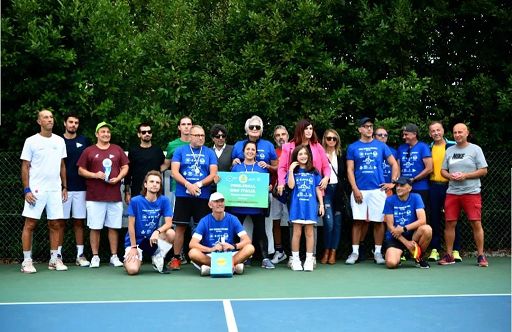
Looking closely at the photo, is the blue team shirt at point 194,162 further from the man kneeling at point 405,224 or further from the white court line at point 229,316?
the white court line at point 229,316

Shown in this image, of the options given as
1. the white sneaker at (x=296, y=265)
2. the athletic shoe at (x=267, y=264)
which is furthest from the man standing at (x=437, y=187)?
the athletic shoe at (x=267, y=264)

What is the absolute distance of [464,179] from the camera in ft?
32.3

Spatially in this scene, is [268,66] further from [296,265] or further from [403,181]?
[296,265]

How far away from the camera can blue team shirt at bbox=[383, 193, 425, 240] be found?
9.81 meters

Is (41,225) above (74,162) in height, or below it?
below

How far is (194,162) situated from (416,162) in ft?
9.84

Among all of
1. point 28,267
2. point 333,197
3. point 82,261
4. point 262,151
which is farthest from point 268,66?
point 28,267

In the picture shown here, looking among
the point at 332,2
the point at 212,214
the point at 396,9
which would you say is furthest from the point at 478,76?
the point at 212,214

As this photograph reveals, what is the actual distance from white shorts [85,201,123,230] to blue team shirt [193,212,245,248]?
1.36 meters

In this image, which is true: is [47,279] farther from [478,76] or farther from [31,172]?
[478,76]

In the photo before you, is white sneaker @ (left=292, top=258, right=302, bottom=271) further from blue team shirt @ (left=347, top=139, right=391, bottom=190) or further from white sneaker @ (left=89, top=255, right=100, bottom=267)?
white sneaker @ (left=89, top=255, right=100, bottom=267)

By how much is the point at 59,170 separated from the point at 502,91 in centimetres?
657

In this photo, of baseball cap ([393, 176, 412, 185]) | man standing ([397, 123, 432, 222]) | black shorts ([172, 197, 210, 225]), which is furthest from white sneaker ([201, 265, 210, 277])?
man standing ([397, 123, 432, 222])

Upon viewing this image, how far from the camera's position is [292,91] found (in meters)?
11.2
